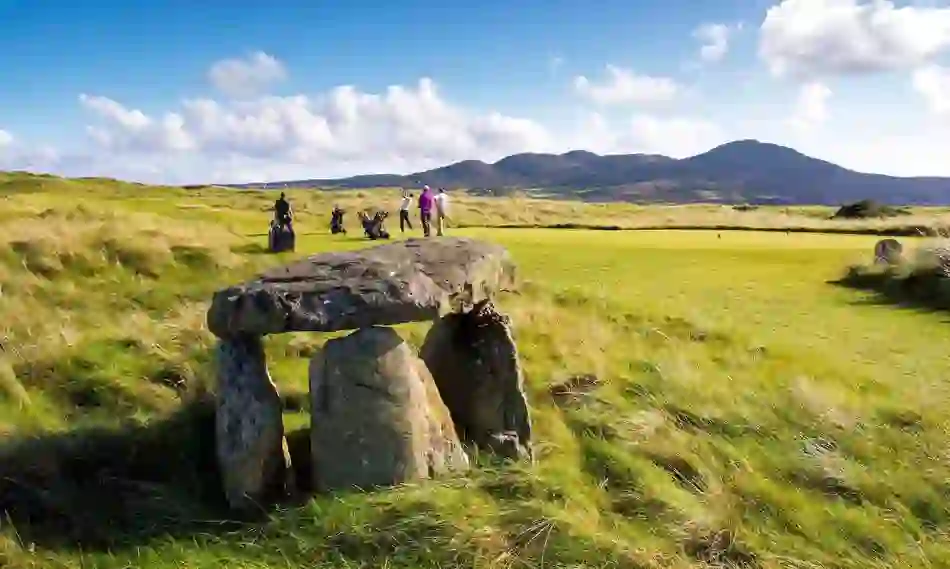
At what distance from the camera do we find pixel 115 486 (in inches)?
325

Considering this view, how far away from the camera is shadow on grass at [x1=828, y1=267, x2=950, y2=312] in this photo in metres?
19.7

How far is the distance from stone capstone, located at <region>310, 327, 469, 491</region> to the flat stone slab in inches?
11.1

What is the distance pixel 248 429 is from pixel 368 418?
3.90ft

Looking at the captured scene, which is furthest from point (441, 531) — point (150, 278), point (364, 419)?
point (150, 278)

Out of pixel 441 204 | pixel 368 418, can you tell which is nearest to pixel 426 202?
pixel 441 204

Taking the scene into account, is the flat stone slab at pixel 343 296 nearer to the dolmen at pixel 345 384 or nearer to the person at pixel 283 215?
the dolmen at pixel 345 384

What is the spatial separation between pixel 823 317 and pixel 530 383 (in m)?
9.47

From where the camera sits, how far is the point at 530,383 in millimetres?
10672

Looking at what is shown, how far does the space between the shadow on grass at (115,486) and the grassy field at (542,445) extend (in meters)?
0.02

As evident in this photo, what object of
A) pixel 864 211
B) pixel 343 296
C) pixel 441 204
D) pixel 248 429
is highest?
pixel 441 204

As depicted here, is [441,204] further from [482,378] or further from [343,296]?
[343,296]

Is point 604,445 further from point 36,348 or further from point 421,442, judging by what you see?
point 36,348

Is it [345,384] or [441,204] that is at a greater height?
[441,204]

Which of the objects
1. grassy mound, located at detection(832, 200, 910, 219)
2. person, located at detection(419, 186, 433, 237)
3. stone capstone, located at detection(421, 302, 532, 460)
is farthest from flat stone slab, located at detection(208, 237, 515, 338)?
grassy mound, located at detection(832, 200, 910, 219)
